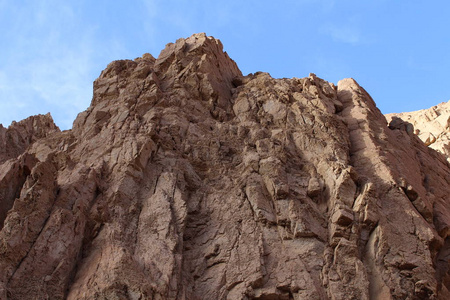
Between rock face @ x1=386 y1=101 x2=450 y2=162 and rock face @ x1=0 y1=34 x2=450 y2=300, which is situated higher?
rock face @ x1=386 y1=101 x2=450 y2=162

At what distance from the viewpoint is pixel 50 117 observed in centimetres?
3306

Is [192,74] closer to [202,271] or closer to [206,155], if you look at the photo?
[206,155]

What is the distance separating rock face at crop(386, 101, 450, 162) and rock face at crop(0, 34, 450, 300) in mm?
19283

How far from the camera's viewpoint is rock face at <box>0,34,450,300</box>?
51.9 ft

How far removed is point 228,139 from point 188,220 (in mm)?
5320

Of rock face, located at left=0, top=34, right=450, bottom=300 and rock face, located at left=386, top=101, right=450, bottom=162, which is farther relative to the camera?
rock face, located at left=386, top=101, right=450, bottom=162

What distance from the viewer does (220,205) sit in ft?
62.4

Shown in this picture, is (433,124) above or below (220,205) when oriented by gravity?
above

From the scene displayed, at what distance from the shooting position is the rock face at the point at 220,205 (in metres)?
15.8

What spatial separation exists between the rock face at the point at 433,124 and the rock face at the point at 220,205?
19283mm

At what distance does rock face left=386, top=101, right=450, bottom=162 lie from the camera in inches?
1724

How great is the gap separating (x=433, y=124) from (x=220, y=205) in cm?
3473

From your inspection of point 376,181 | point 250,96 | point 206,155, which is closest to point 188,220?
point 206,155

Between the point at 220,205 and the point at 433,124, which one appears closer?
the point at 220,205
